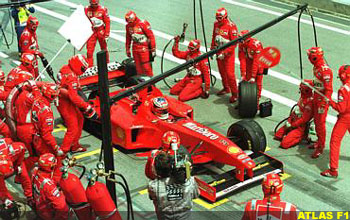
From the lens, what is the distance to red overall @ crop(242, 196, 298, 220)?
7895 mm

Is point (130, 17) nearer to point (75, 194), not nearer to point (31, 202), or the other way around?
point (31, 202)

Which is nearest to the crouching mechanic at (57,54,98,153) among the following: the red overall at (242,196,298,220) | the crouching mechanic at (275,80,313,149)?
the crouching mechanic at (275,80,313,149)

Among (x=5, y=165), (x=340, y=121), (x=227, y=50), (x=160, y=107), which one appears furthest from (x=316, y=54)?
(x=5, y=165)

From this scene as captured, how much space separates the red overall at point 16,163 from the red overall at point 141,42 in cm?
544

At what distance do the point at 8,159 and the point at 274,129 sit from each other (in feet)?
19.2

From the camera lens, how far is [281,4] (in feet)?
71.3

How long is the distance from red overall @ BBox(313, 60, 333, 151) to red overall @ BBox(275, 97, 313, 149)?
1.02 ft

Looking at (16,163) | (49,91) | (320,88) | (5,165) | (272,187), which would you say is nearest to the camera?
(272,187)

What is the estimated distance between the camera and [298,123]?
488 inches

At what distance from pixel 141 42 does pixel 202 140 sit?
478cm

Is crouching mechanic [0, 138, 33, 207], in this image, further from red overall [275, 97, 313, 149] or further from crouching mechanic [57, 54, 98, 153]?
red overall [275, 97, 313, 149]

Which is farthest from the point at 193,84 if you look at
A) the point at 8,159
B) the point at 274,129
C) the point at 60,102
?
the point at 8,159

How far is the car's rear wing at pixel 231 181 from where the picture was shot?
34.9 ft

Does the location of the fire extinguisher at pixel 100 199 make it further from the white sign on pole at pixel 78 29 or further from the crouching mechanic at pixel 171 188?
the white sign on pole at pixel 78 29
